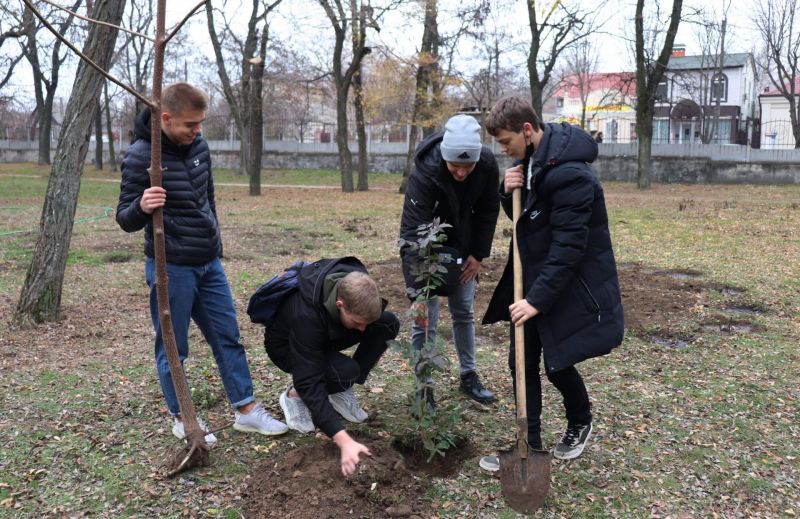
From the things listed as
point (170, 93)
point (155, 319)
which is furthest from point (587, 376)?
point (170, 93)

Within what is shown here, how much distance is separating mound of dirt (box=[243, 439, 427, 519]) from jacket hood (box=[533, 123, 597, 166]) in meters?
1.61

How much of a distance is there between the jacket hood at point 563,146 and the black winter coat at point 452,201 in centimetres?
76

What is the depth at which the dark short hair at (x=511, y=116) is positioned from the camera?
10.6ft

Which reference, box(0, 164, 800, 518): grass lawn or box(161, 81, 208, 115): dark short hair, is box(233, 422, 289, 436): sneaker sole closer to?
box(0, 164, 800, 518): grass lawn

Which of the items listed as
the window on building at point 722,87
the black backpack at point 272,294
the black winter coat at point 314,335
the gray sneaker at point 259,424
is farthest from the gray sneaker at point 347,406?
the window on building at point 722,87

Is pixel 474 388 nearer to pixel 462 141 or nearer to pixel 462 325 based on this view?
pixel 462 325

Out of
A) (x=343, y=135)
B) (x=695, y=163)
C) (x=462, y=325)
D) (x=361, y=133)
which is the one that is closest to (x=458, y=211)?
(x=462, y=325)

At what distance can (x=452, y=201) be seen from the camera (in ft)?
13.1

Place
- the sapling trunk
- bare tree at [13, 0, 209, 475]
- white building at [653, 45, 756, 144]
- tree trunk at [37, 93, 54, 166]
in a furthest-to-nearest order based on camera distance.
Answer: white building at [653, 45, 756, 144], tree trunk at [37, 93, 54, 166], bare tree at [13, 0, 209, 475], the sapling trunk

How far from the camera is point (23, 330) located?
228 inches

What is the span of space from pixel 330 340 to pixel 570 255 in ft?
3.97

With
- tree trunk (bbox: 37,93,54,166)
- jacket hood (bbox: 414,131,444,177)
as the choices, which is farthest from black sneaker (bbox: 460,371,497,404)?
tree trunk (bbox: 37,93,54,166)

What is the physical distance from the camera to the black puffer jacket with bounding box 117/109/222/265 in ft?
11.2

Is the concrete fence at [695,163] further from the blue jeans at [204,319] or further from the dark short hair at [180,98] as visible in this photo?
the dark short hair at [180,98]
